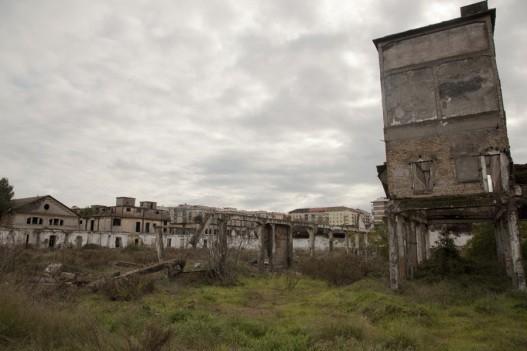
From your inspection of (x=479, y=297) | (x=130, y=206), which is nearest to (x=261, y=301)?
(x=479, y=297)

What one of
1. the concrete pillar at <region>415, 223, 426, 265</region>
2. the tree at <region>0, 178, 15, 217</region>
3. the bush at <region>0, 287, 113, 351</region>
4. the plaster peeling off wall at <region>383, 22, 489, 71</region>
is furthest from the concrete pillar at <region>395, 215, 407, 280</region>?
the tree at <region>0, 178, 15, 217</region>

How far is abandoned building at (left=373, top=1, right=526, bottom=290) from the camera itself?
41.2ft

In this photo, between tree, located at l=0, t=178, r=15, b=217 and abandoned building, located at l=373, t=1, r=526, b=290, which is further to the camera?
tree, located at l=0, t=178, r=15, b=217

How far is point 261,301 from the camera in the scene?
41.3 feet

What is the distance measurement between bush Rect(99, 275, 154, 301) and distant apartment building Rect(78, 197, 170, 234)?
3871 centimetres

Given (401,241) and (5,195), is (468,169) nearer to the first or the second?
(401,241)

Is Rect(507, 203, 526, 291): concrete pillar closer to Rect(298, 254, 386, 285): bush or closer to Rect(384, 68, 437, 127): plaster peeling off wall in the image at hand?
Rect(384, 68, 437, 127): plaster peeling off wall

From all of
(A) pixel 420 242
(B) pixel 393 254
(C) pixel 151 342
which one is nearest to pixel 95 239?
(A) pixel 420 242

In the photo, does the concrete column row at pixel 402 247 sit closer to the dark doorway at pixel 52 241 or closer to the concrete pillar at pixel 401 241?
the concrete pillar at pixel 401 241

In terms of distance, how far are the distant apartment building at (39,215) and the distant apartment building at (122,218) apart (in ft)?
16.6

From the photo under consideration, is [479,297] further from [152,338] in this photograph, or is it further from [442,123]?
[152,338]

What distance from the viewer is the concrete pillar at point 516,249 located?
11117mm

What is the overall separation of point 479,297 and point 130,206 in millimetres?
49335

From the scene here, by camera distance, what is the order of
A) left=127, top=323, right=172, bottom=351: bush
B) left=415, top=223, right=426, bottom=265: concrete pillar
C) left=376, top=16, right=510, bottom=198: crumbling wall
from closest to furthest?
left=127, top=323, right=172, bottom=351: bush → left=376, top=16, right=510, bottom=198: crumbling wall → left=415, top=223, right=426, bottom=265: concrete pillar
